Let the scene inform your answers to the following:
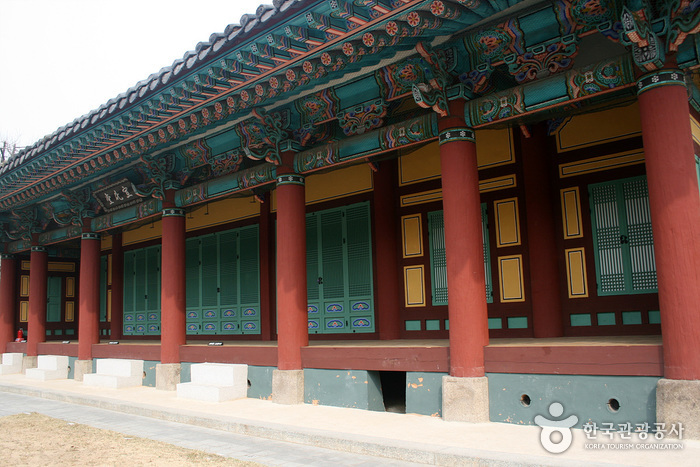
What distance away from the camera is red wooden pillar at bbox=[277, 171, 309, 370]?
858cm

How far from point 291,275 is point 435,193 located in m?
2.60

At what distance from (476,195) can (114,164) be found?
7350mm

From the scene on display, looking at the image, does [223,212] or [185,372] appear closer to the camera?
[185,372]

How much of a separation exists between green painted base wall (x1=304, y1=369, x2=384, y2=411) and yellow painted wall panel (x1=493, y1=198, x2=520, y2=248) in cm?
264

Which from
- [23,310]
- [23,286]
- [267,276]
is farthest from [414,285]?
[23,310]

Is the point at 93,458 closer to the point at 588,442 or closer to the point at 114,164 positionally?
the point at 588,442

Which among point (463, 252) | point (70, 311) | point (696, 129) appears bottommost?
point (70, 311)

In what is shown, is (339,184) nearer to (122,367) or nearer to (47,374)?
(122,367)

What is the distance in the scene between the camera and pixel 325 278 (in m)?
10.4

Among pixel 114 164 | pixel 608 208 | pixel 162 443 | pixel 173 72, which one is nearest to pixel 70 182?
pixel 114 164

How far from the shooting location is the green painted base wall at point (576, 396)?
564 cm

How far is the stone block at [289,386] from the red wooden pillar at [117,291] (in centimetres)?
852

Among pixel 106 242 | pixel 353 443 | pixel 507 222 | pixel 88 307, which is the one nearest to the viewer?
pixel 353 443

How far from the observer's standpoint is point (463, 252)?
22.3ft
